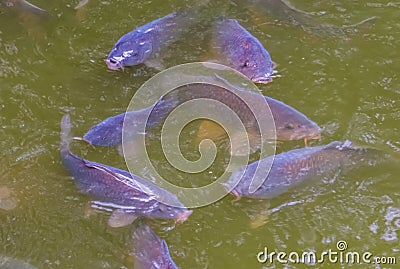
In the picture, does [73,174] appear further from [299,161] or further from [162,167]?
[299,161]

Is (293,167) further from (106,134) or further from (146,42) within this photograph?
(146,42)

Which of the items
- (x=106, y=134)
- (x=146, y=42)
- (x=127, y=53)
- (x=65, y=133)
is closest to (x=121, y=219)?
(x=106, y=134)

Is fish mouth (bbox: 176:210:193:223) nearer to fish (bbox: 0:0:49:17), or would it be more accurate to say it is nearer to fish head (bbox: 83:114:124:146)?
fish head (bbox: 83:114:124:146)

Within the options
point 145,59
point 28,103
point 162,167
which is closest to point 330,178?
point 162,167

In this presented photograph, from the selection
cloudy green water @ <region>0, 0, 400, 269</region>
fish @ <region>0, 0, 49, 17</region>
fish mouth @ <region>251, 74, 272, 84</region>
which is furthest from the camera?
fish @ <region>0, 0, 49, 17</region>

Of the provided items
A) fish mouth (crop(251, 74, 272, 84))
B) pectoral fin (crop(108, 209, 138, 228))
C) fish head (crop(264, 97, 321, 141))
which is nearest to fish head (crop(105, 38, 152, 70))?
fish mouth (crop(251, 74, 272, 84))

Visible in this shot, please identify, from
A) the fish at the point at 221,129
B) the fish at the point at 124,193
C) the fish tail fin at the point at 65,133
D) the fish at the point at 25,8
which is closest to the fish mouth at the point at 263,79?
the fish at the point at 221,129
